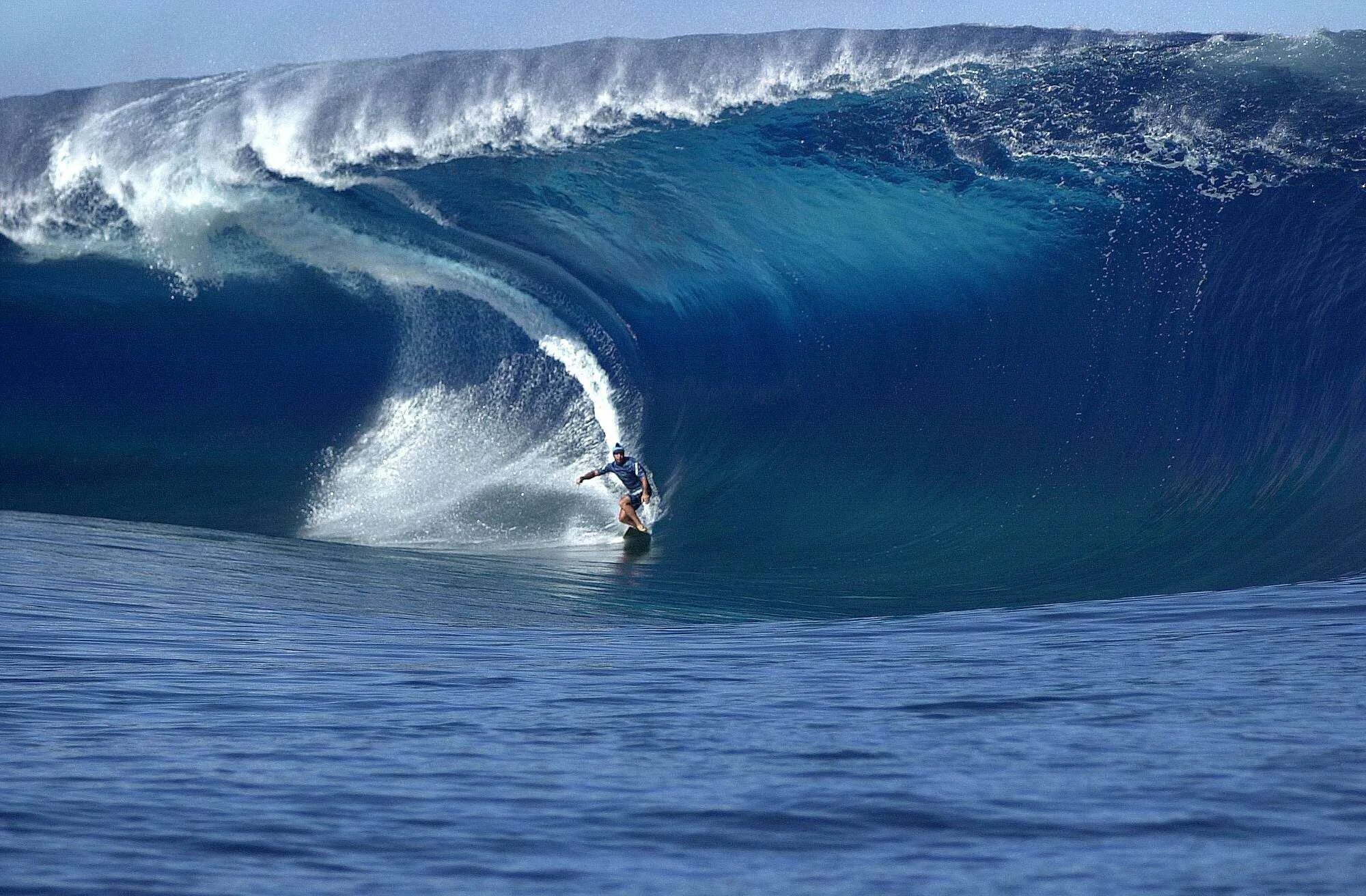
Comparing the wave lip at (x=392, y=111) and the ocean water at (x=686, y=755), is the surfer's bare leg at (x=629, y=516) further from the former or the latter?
the ocean water at (x=686, y=755)

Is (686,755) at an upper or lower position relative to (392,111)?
lower

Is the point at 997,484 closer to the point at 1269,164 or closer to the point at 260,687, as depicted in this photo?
the point at 1269,164

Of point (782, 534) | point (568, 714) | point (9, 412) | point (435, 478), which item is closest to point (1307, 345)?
point (782, 534)

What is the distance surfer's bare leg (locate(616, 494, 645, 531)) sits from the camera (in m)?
9.80

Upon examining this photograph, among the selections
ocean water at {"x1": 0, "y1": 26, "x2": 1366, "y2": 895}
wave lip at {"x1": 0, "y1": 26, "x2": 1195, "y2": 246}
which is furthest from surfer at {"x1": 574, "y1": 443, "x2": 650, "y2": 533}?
wave lip at {"x1": 0, "y1": 26, "x2": 1195, "y2": 246}

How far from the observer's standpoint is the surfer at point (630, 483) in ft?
32.2

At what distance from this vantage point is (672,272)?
12.3 m

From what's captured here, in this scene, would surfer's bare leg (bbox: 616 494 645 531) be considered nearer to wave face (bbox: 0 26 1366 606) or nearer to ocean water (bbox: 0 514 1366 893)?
wave face (bbox: 0 26 1366 606)

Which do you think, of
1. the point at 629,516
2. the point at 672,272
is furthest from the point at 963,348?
the point at 629,516

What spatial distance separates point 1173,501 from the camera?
9070 millimetres

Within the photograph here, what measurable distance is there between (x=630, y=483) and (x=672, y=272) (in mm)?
2887

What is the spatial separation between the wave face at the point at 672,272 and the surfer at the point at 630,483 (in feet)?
1.25

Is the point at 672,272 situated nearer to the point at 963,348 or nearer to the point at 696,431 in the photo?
the point at 696,431

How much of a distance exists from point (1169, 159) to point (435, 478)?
601cm
